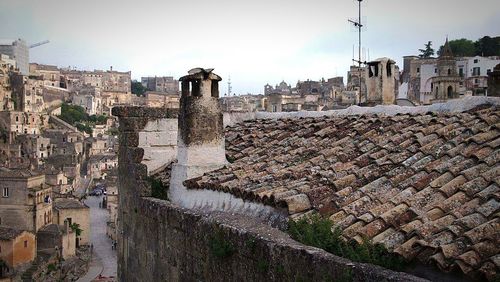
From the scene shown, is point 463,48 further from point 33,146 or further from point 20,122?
point 20,122

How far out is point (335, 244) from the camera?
492 cm

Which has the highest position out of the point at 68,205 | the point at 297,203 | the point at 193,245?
the point at 297,203

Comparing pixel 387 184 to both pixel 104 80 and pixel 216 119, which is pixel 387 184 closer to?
pixel 216 119

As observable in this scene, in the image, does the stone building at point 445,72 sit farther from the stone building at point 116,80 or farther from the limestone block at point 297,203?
the stone building at point 116,80

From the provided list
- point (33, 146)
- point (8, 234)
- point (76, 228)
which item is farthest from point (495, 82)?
point (33, 146)

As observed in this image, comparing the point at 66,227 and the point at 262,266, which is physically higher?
the point at 262,266

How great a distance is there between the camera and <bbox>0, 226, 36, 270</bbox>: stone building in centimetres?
4494

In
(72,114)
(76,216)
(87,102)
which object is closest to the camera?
(76,216)

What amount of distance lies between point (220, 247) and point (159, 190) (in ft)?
10.6

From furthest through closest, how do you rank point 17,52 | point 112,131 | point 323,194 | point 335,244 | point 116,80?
point 116,80 < point 17,52 < point 112,131 < point 323,194 < point 335,244

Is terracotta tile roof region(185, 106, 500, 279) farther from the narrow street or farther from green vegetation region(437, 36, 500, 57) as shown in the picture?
green vegetation region(437, 36, 500, 57)

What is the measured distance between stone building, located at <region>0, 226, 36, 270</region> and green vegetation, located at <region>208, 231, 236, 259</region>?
42.3m

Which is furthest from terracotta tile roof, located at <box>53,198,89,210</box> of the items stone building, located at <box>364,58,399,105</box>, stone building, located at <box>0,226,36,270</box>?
stone building, located at <box>364,58,399,105</box>

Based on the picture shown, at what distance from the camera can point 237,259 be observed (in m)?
5.45
